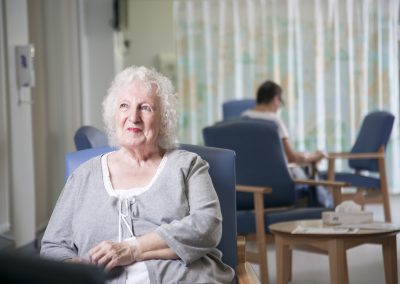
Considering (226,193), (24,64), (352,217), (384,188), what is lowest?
(384,188)

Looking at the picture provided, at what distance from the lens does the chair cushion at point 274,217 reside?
449cm

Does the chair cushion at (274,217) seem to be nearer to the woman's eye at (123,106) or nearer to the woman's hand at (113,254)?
the woman's eye at (123,106)

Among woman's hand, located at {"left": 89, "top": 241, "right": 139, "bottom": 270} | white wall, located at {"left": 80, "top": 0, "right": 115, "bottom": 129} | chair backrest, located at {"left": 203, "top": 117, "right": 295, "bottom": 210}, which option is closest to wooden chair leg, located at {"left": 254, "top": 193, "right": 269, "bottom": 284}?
chair backrest, located at {"left": 203, "top": 117, "right": 295, "bottom": 210}

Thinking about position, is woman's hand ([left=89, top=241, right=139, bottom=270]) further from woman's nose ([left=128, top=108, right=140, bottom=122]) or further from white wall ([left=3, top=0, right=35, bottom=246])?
white wall ([left=3, top=0, right=35, bottom=246])

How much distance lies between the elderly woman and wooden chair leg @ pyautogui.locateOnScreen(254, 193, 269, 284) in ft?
5.87

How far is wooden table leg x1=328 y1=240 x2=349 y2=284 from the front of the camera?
3.50 m

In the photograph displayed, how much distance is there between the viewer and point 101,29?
8086 millimetres

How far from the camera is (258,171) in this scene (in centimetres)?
465

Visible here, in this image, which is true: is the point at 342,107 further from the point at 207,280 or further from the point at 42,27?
the point at 207,280

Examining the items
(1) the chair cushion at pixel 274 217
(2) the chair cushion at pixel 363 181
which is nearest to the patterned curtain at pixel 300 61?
(2) the chair cushion at pixel 363 181

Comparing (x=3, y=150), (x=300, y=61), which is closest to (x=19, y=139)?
(x=3, y=150)

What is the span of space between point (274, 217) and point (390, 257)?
91 centimetres

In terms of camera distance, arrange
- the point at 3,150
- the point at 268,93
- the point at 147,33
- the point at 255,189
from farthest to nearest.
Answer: the point at 147,33
the point at 268,93
the point at 3,150
the point at 255,189

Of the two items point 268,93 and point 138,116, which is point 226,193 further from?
point 268,93
